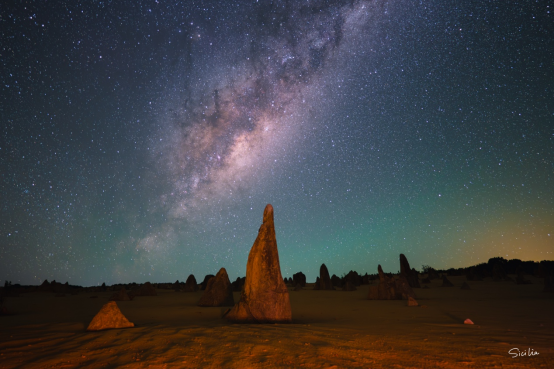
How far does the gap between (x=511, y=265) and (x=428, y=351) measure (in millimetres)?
54636

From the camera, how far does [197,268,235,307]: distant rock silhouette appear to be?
1633cm

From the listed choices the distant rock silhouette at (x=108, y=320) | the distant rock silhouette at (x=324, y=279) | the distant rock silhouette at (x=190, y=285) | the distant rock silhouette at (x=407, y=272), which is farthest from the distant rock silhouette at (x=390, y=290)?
the distant rock silhouette at (x=190, y=285)

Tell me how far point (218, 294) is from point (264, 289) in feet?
23.3

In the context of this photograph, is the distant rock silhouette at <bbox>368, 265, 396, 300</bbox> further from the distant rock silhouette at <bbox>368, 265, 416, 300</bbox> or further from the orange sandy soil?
the orange sandy soil

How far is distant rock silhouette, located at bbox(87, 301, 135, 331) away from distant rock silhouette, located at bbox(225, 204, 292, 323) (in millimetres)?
3312

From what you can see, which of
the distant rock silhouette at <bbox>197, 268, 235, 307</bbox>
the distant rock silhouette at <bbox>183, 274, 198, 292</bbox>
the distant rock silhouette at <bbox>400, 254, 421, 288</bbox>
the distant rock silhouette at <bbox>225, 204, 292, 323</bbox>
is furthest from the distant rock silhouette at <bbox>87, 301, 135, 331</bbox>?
the distant rock silhouette at <bbox>400, 254, 421, 288</bbox>

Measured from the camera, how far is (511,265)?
47.5m

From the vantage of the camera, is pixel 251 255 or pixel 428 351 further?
pixel 251 255

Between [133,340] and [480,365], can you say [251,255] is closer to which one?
[133,340]

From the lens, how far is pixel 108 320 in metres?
8.48

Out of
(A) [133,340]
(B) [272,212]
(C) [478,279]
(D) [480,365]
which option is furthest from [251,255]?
(C) [478,279]

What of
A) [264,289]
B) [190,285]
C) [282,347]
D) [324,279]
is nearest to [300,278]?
[324,279]

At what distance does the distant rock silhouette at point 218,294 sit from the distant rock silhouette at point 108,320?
7922 millimetres
